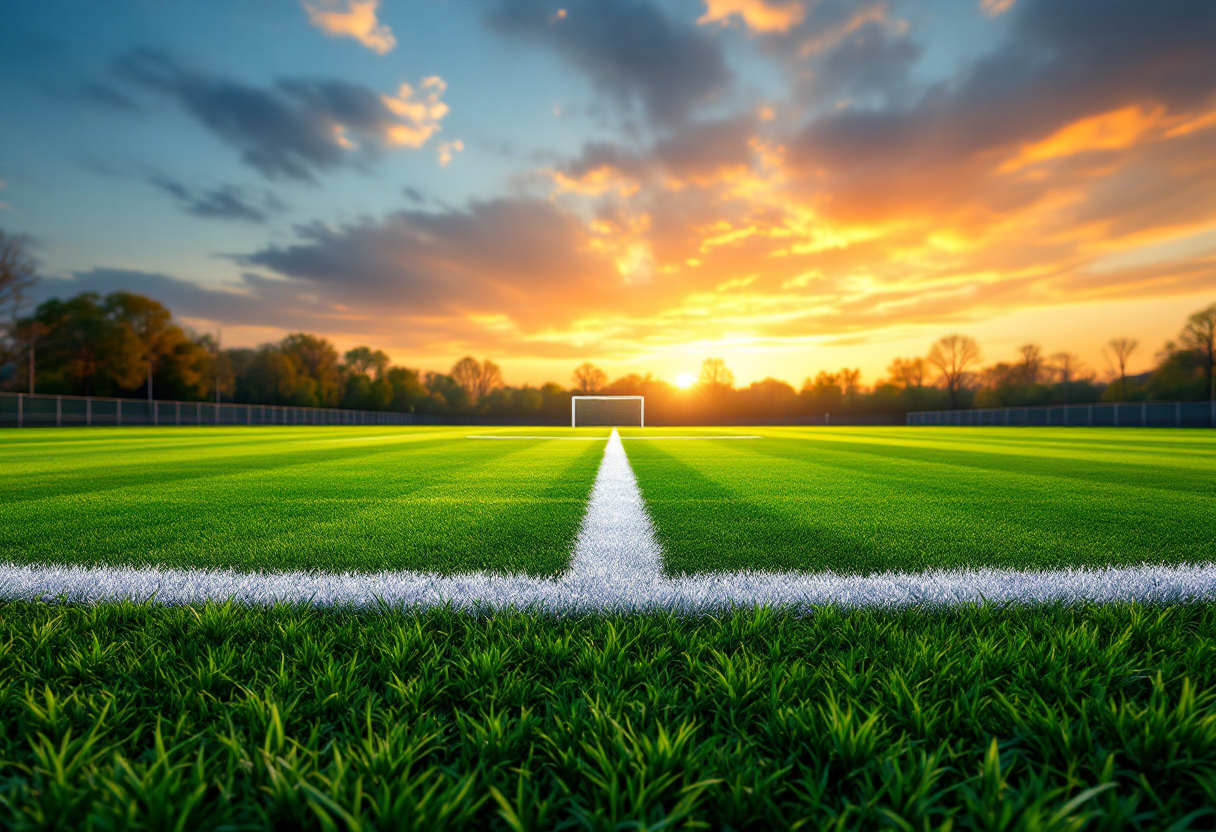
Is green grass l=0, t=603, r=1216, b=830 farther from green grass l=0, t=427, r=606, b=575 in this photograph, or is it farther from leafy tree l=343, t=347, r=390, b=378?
leafy tree l=343, t=347, r=390, b=378

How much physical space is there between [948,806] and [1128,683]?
77 centimetres

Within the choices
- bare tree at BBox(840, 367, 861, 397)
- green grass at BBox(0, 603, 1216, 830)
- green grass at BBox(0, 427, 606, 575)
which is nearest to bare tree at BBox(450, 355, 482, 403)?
bare tree at BBox(840, 367, 861, 397)

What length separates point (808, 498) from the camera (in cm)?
456

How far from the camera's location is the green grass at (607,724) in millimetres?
946

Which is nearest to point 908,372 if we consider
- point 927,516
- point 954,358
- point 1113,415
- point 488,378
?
point 954,358

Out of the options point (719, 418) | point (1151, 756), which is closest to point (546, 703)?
point (1151, 756)

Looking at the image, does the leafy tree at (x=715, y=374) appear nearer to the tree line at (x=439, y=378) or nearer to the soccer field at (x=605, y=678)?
the tree line at (x=439, y=378)

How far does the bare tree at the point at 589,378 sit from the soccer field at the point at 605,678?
59.8m

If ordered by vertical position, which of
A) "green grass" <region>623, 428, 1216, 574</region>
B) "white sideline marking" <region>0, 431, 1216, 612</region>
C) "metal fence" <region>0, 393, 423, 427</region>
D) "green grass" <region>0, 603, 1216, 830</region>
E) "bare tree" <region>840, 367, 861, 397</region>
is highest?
"bare tree" <region>840, 367, 861, 397</region>

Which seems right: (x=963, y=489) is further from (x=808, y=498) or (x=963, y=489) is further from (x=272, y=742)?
(x=272, y=742)

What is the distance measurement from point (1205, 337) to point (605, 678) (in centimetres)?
5841

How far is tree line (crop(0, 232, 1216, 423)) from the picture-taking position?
39812mm

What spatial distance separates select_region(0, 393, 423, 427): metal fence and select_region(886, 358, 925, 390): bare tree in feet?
205

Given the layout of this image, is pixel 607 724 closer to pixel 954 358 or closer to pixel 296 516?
pixel 296 516
